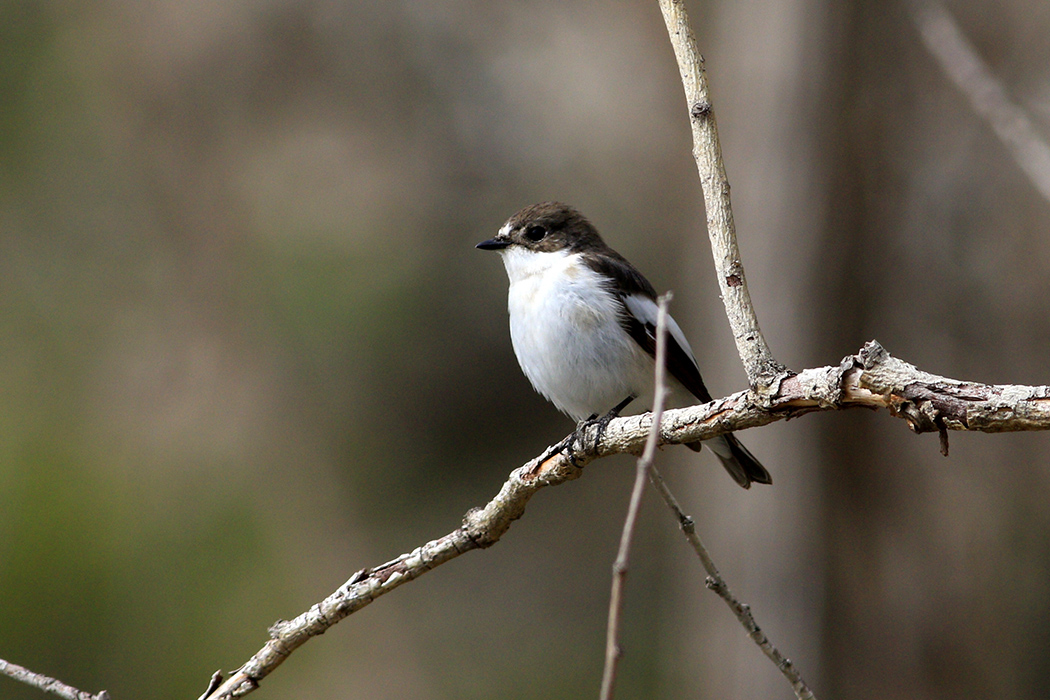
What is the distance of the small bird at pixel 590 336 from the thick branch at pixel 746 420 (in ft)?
3.45

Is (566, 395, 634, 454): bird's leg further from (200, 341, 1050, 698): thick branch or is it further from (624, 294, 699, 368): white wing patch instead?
(624, 294, 699, 368): white wing patch

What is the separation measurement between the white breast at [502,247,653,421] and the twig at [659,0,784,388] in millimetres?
1659

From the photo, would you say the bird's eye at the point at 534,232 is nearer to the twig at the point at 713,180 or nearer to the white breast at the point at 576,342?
the white breast at the point at 576,342

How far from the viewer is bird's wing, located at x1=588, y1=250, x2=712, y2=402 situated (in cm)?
418

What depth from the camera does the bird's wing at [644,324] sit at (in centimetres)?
418

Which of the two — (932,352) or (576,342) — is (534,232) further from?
(932,352)

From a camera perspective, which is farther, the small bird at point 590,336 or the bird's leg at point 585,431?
the small bird at point 590,336

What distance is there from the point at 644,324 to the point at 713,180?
Result: 1867 mm

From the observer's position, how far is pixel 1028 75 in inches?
244

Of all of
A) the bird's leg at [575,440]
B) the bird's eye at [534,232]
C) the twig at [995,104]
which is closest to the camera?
the bird's leg at [575,440]

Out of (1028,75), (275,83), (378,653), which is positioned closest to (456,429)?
(378,653)

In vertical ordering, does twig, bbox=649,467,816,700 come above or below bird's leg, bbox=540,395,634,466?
below

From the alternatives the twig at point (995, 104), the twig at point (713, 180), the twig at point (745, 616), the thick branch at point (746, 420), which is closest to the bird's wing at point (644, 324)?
the thick branch at point (746, 420)

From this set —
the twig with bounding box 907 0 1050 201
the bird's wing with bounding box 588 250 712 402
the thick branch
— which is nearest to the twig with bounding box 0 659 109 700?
the thick branch
